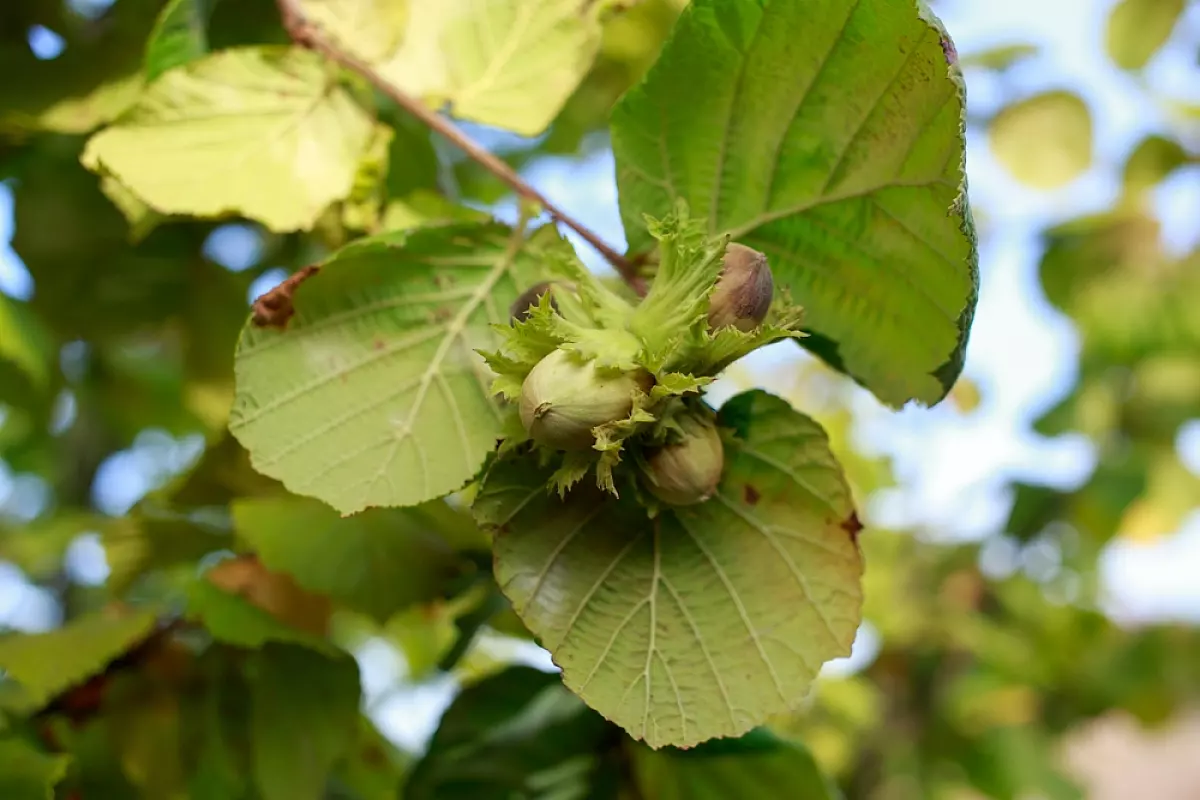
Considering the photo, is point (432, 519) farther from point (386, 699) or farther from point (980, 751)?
point (980, 751)

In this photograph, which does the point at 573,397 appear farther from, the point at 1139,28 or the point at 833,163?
the point at 1139,28

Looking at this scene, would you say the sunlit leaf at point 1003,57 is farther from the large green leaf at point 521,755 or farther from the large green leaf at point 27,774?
the large green leaf at point 27,774

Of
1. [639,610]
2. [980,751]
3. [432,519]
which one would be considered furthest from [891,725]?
[639,610]

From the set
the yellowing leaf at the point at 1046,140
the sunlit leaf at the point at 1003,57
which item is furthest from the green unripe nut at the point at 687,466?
the sunlit leaf at the point at 1003,57

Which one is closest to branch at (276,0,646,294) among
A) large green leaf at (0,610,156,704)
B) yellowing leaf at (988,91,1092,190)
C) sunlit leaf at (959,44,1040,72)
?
large green leaf at (0,610,156,704)

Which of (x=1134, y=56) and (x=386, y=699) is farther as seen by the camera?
(x=386, y=699)

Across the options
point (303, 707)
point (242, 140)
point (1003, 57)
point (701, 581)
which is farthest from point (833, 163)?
point (1003, 57)
